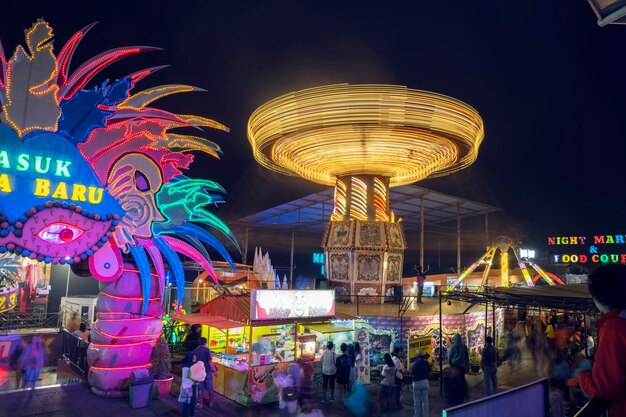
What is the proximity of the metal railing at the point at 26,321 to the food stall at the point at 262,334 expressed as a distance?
12.6 meters

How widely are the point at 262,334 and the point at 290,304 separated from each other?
162 centimetres

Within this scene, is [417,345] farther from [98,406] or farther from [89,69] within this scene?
[89,69]

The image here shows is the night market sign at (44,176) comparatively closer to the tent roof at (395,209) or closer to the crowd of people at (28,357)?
the crowd of people at (28,357)

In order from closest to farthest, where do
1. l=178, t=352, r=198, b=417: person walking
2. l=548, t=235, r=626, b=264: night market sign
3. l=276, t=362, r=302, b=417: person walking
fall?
l=178, t=352, r=198, b=417: person walking
l=276, t=362, r=302, b=417: person walking
l=548, t=235, r=626, b=264: night market sign

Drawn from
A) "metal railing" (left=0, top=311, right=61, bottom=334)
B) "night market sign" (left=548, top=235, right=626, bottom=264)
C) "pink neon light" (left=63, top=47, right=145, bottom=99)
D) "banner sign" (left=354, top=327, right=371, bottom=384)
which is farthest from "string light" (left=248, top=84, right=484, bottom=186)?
"night market sign" (left=548, top=235, right=626, bottom=264)

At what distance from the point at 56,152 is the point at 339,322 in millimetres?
A: 10010

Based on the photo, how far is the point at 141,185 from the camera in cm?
1225

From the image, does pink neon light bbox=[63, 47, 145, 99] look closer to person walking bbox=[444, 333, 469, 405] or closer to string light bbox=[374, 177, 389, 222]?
person walking bbox=[444, 333, 469, 405]

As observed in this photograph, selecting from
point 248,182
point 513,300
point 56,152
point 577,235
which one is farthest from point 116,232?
point 577,235

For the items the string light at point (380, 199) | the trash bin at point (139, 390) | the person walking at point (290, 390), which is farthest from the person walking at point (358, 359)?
the string light at point (380, 199)

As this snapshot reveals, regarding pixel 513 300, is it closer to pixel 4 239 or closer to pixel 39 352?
pixel 4 239

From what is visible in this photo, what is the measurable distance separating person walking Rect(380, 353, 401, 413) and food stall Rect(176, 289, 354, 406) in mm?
2674

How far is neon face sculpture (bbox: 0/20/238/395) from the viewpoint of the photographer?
9922 mm

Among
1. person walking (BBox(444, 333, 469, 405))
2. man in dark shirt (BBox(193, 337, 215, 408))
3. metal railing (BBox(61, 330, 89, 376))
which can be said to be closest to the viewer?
man in dark shirt (BBox(193, 337, 215, 408))
